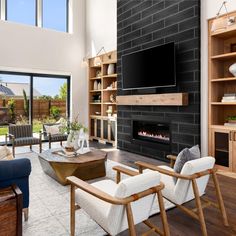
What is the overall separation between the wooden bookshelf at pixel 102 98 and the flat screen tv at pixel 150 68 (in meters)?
1.05

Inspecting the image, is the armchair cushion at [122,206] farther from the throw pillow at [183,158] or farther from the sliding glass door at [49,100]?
the sliding glass door at [49,100]

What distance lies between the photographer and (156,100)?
4887mm

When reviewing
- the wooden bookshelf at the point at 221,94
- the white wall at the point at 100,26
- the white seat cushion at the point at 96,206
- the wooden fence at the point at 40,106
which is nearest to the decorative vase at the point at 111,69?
the white wall at the point at 100,26

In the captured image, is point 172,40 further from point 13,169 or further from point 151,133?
point 13,169

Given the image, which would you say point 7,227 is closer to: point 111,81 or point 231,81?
point 231,81

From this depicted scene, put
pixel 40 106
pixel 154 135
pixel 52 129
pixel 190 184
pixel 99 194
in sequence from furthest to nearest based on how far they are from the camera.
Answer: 1. pixel 40 106
2. pixel 52 129
3. pixel 154 135
4. pixel 190 184
5. pixel 99 194

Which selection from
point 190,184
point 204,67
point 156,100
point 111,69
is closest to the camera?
point 190,184

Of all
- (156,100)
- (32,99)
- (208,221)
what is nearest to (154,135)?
(156,100)

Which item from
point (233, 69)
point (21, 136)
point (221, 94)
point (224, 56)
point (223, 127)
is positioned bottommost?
point (21, 136)

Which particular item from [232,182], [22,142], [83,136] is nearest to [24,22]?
[22,142]

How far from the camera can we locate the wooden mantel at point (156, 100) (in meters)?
4.38

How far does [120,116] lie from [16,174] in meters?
3.96

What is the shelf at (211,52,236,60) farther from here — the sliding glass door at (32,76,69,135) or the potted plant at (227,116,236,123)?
the sliding glass door at (32,76,69,135)

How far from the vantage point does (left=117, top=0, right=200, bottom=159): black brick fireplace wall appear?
4.29 m
